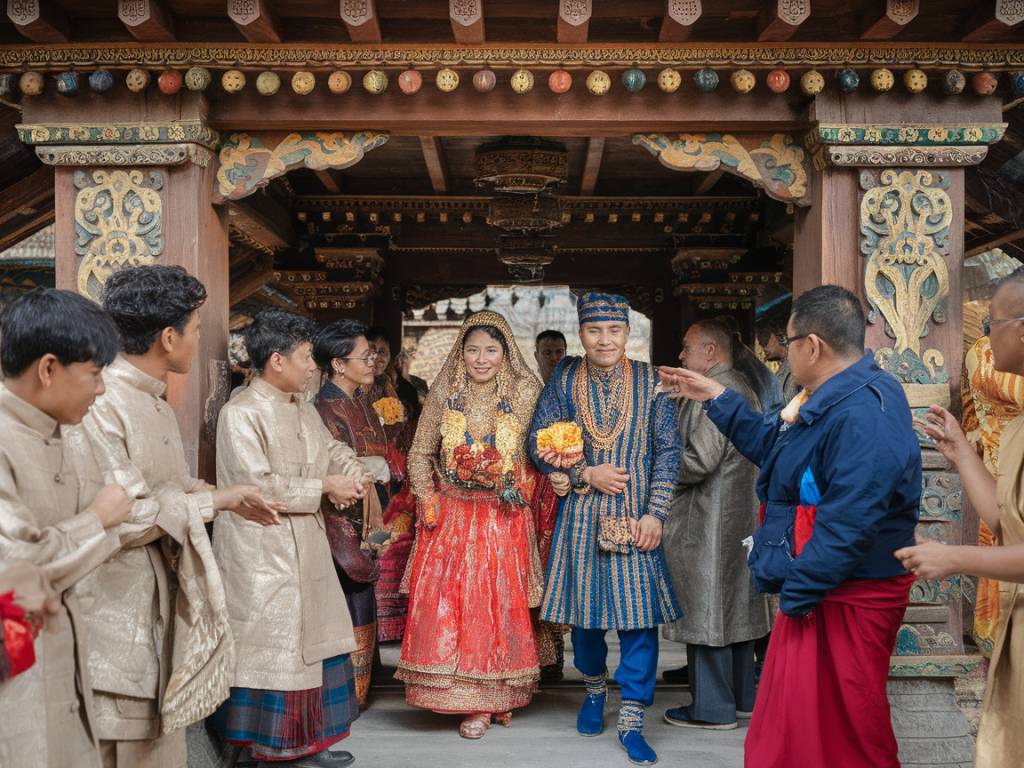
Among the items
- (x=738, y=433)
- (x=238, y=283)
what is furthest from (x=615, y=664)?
(x=238, y=283)

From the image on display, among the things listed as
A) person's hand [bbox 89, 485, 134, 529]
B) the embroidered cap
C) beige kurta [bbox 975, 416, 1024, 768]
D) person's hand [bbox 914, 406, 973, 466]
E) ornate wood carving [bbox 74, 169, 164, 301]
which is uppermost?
ornate wood carving [bbox 74, 169, 164, 301]

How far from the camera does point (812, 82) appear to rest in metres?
4.21

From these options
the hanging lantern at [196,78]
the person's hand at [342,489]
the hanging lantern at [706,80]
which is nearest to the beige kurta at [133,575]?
the person's hand at [342,489]

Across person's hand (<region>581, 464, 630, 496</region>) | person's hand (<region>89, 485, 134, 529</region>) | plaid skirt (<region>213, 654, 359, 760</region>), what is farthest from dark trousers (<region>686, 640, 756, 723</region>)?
person's hand (<region>89, 485, 134, 529</region>)

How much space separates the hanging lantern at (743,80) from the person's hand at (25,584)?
10.5 ft

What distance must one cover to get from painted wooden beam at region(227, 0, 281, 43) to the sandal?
10.0ft

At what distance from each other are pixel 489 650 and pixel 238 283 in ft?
19.8

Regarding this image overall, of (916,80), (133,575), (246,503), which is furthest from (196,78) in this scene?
(916,80)

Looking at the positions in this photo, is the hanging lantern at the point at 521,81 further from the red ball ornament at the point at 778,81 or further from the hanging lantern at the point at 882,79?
the hanging lantern at the point at 882,79

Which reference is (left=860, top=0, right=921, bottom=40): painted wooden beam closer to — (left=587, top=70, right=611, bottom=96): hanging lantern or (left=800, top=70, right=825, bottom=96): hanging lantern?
(left=800, top=70, right=825, bottom=96): hanging lantern

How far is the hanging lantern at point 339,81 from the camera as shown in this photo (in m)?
4.19

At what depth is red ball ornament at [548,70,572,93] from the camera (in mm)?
4193

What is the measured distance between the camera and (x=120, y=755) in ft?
9.77

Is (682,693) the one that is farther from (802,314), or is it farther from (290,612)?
(802,314)
